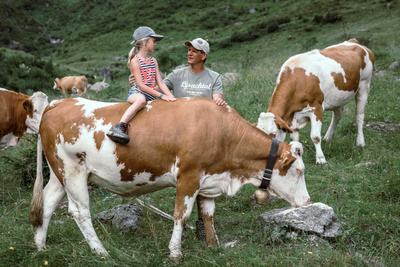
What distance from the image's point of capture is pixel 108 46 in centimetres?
4584

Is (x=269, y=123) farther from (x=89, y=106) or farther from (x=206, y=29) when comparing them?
(x=206, y=29)

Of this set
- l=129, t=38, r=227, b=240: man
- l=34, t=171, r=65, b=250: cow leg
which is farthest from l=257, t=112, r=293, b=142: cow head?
l=34, t=171, r=65, b=250: cow leg

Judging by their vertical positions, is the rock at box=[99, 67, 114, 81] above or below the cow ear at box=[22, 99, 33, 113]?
below

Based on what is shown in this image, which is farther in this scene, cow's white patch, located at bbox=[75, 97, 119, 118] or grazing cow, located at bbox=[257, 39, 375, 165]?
grazing cow, located at bbox=[257, 39, 375, 165]

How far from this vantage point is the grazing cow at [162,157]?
4.23m

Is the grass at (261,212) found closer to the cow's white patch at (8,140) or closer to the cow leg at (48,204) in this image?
the cow leg at (48,204)

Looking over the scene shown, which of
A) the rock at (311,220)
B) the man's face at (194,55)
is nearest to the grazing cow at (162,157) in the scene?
the rock at (311,220)

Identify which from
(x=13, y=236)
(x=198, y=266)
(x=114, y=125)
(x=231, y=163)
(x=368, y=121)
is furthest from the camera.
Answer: (x=368, y=121)

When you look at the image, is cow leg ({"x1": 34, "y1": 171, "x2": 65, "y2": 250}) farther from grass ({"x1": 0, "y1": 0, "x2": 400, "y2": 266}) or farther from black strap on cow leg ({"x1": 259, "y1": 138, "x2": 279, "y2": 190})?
black strap on cow leg ({"x1": 259, "y1": 138, "x2": 279, "y2": 190})

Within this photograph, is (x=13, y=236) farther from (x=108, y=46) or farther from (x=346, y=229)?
(x=108, y=46)

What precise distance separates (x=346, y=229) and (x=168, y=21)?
4841 cm

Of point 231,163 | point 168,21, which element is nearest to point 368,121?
point 231,163

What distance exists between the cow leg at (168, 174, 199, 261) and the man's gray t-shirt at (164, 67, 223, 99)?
1.47m

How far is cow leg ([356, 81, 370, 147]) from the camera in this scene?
28.0 feet
